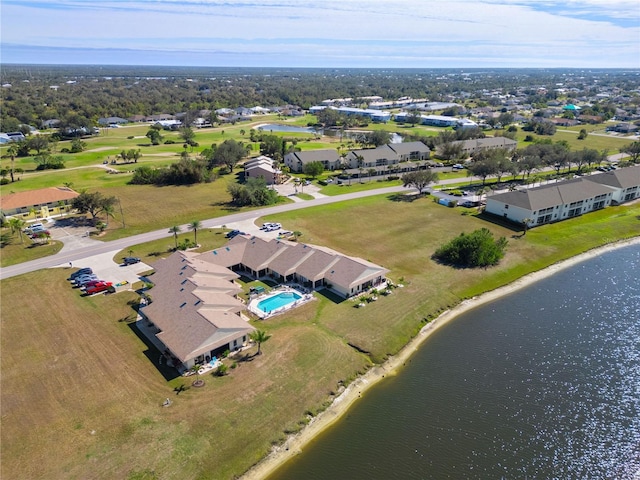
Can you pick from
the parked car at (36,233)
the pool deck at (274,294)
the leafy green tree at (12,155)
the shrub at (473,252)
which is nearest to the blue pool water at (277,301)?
the pool deck at (274,294)

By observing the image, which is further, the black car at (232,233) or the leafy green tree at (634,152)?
the leafy green tree at (634,152)

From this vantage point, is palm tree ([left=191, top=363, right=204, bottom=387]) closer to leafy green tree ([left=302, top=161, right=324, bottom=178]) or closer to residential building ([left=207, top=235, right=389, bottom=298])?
residential building ([left=207, top=235, right=389, bottom=298])

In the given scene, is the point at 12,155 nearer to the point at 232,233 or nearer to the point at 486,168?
the point at 232,233

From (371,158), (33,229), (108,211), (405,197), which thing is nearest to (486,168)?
(405,197)

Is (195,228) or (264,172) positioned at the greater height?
(264,172)

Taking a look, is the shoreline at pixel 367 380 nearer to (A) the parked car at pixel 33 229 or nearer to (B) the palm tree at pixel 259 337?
(B) the palm tree at pixel 259 337

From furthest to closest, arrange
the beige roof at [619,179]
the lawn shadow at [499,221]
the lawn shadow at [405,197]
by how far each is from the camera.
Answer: the lawn shadow at [405,197] → the beige roof at [619,179] → the lawn shadow at [499,221]
